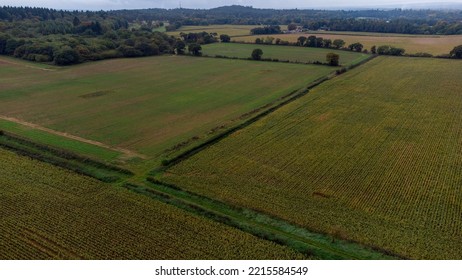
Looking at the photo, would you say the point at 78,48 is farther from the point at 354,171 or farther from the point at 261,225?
the point at 261,225

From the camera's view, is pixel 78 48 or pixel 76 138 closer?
pixel 76 138

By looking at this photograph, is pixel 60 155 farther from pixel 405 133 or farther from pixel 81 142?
pixel 405 133

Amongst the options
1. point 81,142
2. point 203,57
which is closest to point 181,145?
point 81,142

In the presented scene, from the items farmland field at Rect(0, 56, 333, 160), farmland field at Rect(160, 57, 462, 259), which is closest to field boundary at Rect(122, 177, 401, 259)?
farmland field at Rect(160, 57, 462, 259)

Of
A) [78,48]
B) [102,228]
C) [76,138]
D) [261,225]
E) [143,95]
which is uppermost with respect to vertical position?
[78,48]

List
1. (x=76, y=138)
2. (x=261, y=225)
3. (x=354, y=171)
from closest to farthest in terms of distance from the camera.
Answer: (x=261, y=225)
(x=354, y=171)
(x=76, y=138)

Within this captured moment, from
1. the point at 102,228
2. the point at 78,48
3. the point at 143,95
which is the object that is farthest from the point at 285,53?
the point at 102,228

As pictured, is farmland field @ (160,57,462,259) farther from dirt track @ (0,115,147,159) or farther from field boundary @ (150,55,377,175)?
dirt track @ (0,115,147,159)

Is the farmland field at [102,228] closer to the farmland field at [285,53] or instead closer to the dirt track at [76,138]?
the dirt track at [76,138]
